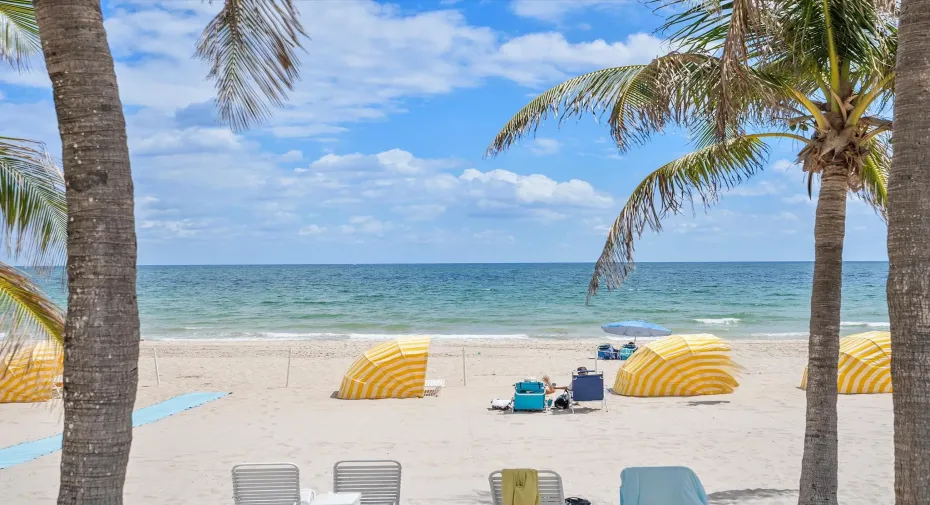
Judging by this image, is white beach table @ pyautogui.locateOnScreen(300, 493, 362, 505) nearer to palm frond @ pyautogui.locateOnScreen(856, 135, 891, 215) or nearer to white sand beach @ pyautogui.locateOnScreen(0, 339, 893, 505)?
white sand beach @ pyautogui.locateOnScreen(0, 339, 893, 505)

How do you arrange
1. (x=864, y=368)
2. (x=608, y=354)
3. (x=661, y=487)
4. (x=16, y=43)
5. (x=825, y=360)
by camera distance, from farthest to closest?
(x=608, y=354)
(x=864, y=368)
(x=16, y=43)
(x=661, y=487)
(x=825, y=360)

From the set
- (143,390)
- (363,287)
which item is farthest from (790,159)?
(363,287)

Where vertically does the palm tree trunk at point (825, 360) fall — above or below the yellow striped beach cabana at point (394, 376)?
above

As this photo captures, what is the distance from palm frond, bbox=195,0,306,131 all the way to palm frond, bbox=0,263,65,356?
223 centimetres

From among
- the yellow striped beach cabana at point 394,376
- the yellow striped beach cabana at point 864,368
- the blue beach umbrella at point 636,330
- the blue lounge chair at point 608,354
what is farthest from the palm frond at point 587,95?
the blue lounge chair at point 608,354

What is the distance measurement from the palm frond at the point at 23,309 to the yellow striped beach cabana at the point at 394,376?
8.65m

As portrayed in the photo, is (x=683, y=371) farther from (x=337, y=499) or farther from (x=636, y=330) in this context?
(x=337, y=499)

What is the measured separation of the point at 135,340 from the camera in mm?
3084

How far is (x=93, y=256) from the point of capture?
9.71 ft

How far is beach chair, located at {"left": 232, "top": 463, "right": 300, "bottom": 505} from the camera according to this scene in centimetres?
675

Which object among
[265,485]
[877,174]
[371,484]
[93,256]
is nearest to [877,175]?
[877,174]

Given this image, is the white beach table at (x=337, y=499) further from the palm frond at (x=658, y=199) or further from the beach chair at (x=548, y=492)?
the palm frond at (x=658, y=199)

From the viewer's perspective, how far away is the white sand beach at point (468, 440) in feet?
28.0

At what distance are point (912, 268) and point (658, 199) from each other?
331 cm
